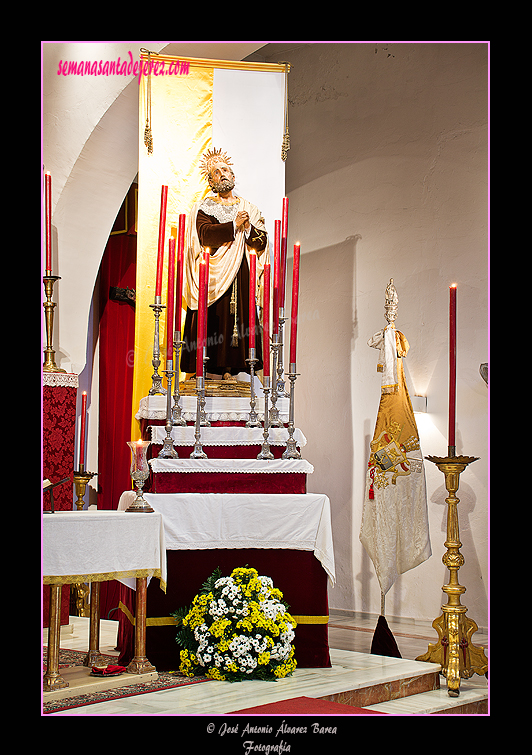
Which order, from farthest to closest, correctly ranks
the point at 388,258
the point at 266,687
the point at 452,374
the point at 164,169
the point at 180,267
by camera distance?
the point at 388,258 → the point at 164,169 → the point at 180,267 → the point at 452,374 → the point at 266,687

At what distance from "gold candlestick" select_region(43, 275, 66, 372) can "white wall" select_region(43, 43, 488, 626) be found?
0.26 metres

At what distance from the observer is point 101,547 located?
3939 mm

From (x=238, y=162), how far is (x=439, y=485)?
3346mm

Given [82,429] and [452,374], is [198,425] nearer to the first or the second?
[82,429]

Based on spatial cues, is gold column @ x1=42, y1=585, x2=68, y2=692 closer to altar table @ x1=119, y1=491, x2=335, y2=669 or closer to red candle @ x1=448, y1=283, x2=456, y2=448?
altar table @ x1=119, y1=491, x2=335, y2=669

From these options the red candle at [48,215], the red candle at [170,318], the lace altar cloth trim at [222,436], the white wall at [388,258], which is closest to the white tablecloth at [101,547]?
the lace altar cloth trim at [222,436]

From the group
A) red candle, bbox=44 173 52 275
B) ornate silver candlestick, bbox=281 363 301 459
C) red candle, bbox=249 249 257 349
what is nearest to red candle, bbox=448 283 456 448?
ornate silver candlestick, bbox=281 363 301 459

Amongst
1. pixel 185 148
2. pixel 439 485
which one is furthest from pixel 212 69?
pixel 439 485

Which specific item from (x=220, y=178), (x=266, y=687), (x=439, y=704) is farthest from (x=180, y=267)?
(x=439, y=704)

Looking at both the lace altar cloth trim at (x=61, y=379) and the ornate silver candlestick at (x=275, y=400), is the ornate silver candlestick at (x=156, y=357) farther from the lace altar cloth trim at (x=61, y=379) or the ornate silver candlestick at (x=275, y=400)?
the lace altar cloth trim at (x=61, y=379)

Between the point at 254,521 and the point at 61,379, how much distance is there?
2.15 metres

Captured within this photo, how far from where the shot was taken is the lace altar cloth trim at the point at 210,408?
204 inches

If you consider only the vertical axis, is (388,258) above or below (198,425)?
above

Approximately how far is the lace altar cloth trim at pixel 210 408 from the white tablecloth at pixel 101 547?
1.10 metres
